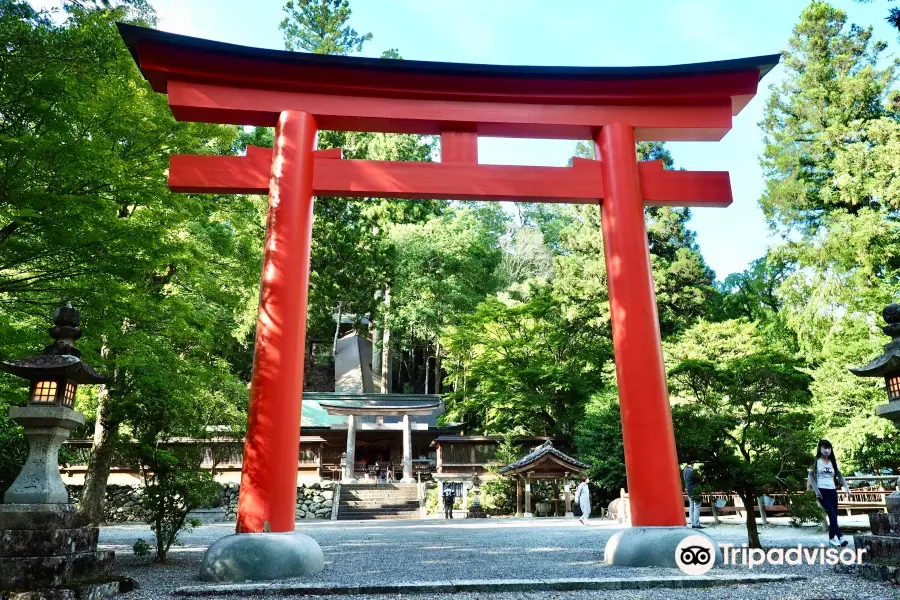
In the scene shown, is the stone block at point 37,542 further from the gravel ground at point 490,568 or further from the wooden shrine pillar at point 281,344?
the wooden shrine pillar at point 281,344

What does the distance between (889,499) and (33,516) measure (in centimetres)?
672

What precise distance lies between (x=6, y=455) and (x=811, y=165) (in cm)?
2159

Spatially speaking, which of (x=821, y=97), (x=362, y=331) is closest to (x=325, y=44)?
(x=362, y=331)

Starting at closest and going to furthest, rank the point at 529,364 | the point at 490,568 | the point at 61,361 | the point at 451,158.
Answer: the point at 61,361 < the point at 490,568 < the point at 451,158 < the point at 529,364

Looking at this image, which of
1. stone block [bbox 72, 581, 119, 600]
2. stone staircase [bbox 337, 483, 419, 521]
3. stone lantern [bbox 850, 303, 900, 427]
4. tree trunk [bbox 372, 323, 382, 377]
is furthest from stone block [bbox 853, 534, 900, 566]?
tree trunk [bbox 372, 323, 382, 377]

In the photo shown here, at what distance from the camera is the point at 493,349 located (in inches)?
837

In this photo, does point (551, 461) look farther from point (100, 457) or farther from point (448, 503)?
point (100, 457)

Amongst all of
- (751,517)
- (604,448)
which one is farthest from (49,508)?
(604,448)

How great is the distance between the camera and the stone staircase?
1906 cm

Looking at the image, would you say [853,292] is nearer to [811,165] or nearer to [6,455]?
[811,165]

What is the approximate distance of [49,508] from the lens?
4.24m

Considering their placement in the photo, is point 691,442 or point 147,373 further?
point 147,373

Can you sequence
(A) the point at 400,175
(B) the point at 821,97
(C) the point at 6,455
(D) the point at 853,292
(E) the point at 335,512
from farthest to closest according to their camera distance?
(E) the point at 335,512, (B) the point at 821,97, (D) the point at 853,292, (C) the point at 6,455, (A) the point at 400,175

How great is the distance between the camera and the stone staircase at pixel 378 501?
19062mm
